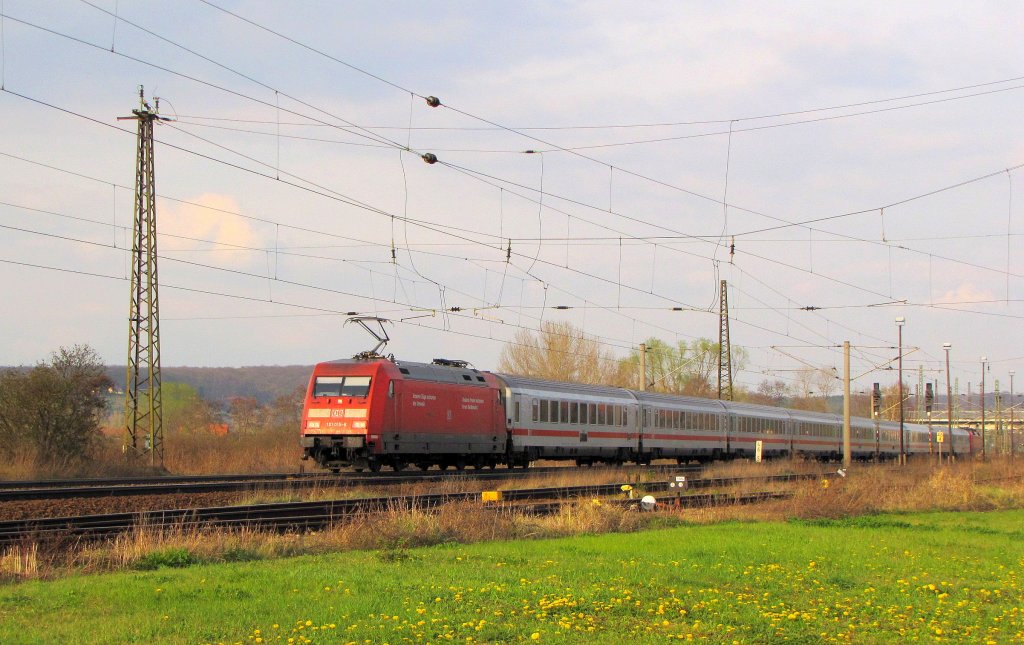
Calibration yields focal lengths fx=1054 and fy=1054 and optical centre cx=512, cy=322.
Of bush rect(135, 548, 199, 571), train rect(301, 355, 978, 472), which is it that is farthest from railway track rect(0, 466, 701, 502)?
bush rect(135, 548, 199, 571)

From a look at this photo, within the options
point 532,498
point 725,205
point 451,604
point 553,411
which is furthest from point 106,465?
point 451,604

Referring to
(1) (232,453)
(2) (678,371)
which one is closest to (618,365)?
(2) (678,371)

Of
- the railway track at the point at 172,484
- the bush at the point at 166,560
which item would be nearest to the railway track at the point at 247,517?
the bush at the point at 166,560

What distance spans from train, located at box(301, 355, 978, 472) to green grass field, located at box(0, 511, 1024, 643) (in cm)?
1558

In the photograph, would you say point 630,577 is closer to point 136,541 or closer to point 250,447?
point 136,541

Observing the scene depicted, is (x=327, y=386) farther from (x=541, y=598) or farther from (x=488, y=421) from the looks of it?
(x=541, y=598)

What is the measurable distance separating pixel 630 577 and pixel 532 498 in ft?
44.5

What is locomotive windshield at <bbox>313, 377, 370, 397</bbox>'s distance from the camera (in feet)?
106

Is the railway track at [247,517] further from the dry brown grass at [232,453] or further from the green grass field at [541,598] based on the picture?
the dry brown grass at [232,453]

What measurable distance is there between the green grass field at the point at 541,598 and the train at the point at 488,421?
614 inches

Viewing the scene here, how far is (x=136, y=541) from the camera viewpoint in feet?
49.5

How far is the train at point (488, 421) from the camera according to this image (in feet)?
106

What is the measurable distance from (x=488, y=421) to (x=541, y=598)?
2616 cm

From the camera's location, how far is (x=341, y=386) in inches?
1294
